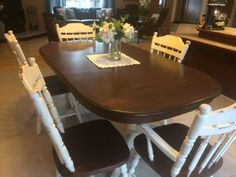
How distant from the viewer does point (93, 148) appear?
50.0 inches

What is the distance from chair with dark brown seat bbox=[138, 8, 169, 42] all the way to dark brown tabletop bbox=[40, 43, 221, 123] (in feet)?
15.7

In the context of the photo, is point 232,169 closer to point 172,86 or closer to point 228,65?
point 172,86

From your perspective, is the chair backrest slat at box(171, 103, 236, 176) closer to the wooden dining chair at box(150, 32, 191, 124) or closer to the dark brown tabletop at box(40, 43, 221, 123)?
the dark brown tabletop at box(40, 43, 221, 123)

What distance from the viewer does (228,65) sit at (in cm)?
294

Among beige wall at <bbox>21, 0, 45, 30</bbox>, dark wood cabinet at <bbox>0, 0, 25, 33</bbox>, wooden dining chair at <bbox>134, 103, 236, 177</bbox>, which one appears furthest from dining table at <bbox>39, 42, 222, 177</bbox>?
beige wall at <bbox>21, 0, 45, 30</bbox>

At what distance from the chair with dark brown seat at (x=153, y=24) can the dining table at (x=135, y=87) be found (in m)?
4.74

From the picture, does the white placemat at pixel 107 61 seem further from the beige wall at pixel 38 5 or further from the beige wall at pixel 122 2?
the beige wall at pixel 122 2

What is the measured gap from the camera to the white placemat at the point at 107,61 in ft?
5.65

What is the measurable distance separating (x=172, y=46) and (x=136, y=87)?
101 centimetres

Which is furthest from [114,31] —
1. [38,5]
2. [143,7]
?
[38,5]

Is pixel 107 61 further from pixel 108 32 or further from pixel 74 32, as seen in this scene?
pixel 74 32

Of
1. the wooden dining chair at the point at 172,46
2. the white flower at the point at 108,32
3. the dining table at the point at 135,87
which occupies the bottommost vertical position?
the dining table at the point at 135,87

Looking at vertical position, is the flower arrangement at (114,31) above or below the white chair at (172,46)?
above

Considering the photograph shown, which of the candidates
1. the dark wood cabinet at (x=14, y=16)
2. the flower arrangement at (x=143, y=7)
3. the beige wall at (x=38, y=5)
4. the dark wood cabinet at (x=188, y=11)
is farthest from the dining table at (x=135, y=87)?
the dark wood cabinet at (x=188, y=11)
